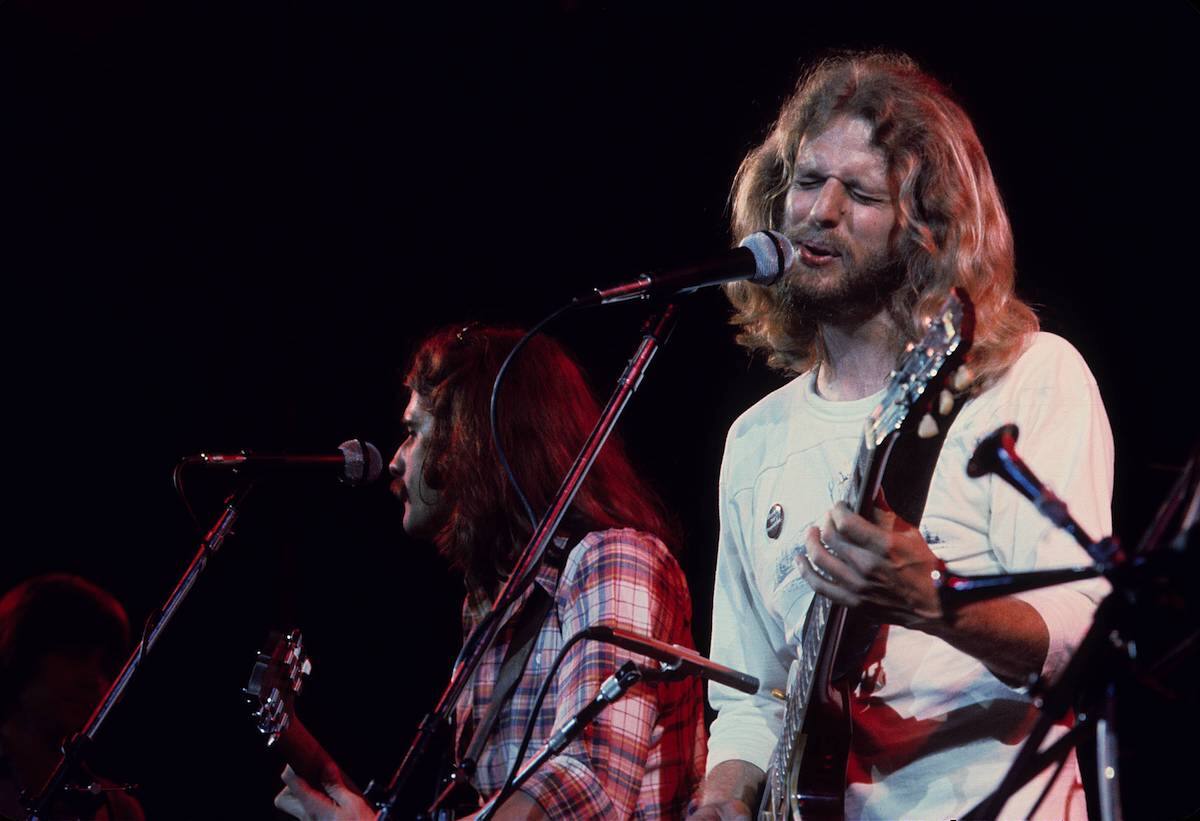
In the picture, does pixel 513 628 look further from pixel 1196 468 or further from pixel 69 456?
pixel 69 456

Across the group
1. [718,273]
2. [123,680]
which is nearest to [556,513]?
[718,273]

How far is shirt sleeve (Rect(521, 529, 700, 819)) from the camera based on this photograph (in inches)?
98.8

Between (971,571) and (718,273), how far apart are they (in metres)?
0.71

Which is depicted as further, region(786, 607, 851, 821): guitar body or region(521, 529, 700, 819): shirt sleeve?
region(521, 529, 700, 819): shirt sleeve

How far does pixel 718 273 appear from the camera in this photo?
204cm

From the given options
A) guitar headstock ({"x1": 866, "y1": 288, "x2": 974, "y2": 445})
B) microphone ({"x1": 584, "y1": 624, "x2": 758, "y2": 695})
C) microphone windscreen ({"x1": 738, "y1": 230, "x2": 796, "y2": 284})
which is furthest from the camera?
microphone windscreen ({"x1": 738, "y1": 230, "x2": 796, "y2": 284})

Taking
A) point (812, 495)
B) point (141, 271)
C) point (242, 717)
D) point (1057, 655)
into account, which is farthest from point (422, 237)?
point (1057, 655)

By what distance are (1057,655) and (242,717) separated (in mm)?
4116

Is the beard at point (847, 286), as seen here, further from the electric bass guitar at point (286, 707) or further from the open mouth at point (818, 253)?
the electric bass guitar at point (286, 707)

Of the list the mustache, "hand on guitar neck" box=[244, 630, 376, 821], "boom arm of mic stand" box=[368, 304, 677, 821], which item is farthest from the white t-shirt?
"hand on guitar neck" box=[244, 630, 376, 821]

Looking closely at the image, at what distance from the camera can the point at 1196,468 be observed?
3.54ft

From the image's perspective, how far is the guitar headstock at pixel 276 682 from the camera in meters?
3.35

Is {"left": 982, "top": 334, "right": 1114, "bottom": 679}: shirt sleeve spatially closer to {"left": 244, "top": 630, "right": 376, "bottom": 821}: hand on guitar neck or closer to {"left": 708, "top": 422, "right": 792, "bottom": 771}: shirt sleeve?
{"left": 708, "top": 422, "right": 792, "bottom": 771}: shirt sleeve

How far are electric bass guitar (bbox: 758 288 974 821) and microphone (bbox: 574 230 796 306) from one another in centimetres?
40
